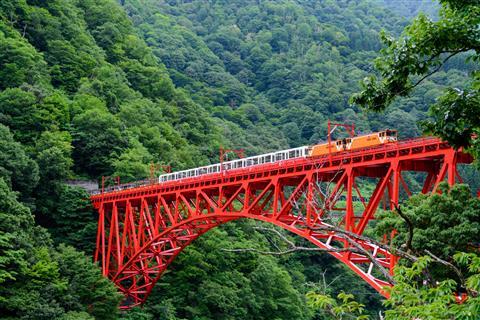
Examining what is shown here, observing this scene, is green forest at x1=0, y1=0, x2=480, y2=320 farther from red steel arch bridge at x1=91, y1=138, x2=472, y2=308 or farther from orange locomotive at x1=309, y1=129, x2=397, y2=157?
orange locomotive at x1=309, y1=129, x2=397, y2=157

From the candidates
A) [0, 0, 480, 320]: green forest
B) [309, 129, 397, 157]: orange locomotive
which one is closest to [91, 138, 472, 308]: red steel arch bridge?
[309, 129, 397, 157]: orange locomotive

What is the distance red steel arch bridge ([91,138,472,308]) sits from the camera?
Answer: 17.1 meters

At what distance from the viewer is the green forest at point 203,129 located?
28.4 feet

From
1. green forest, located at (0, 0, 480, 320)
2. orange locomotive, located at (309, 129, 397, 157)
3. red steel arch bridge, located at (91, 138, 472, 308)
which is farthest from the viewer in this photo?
orange locomotive, located at (309, 129, 397, 157)

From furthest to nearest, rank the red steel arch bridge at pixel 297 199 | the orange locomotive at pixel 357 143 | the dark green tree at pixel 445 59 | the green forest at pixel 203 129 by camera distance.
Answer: the orange locomotive at pixel 357 143
the red steel arch bridge at pixel 297 199
the green forest at pixel 203 129
the dark green tree at pixel 445 59

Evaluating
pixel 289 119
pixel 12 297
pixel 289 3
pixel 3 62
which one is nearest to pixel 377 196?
pixel 12 297

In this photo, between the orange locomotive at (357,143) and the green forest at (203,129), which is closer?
the green forest at (203,129)

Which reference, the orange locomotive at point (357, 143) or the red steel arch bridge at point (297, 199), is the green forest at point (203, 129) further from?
the orange locomotive at point (357, 143)

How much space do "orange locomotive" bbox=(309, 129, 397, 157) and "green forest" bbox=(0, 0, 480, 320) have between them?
3.07 metres

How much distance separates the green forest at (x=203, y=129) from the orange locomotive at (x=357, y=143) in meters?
3.07

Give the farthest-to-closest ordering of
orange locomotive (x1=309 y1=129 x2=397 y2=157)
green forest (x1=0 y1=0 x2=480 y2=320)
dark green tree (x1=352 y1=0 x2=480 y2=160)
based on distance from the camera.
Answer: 1. orange locomotive (x1=309 y1=129 x2=397 y2=157)
2. green forest (x1=0 y1=0 x2=480 y2=320)
3. dark green tree (x1=352 y1=0 x2=480 y2=160)

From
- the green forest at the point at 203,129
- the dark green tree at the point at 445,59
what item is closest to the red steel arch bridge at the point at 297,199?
the green forest at the point at 203,129

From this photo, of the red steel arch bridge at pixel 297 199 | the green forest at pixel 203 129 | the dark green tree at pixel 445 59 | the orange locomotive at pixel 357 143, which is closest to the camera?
the dark green tree at pixel 445 59

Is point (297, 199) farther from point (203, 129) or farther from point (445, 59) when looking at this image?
point (203, 129)
